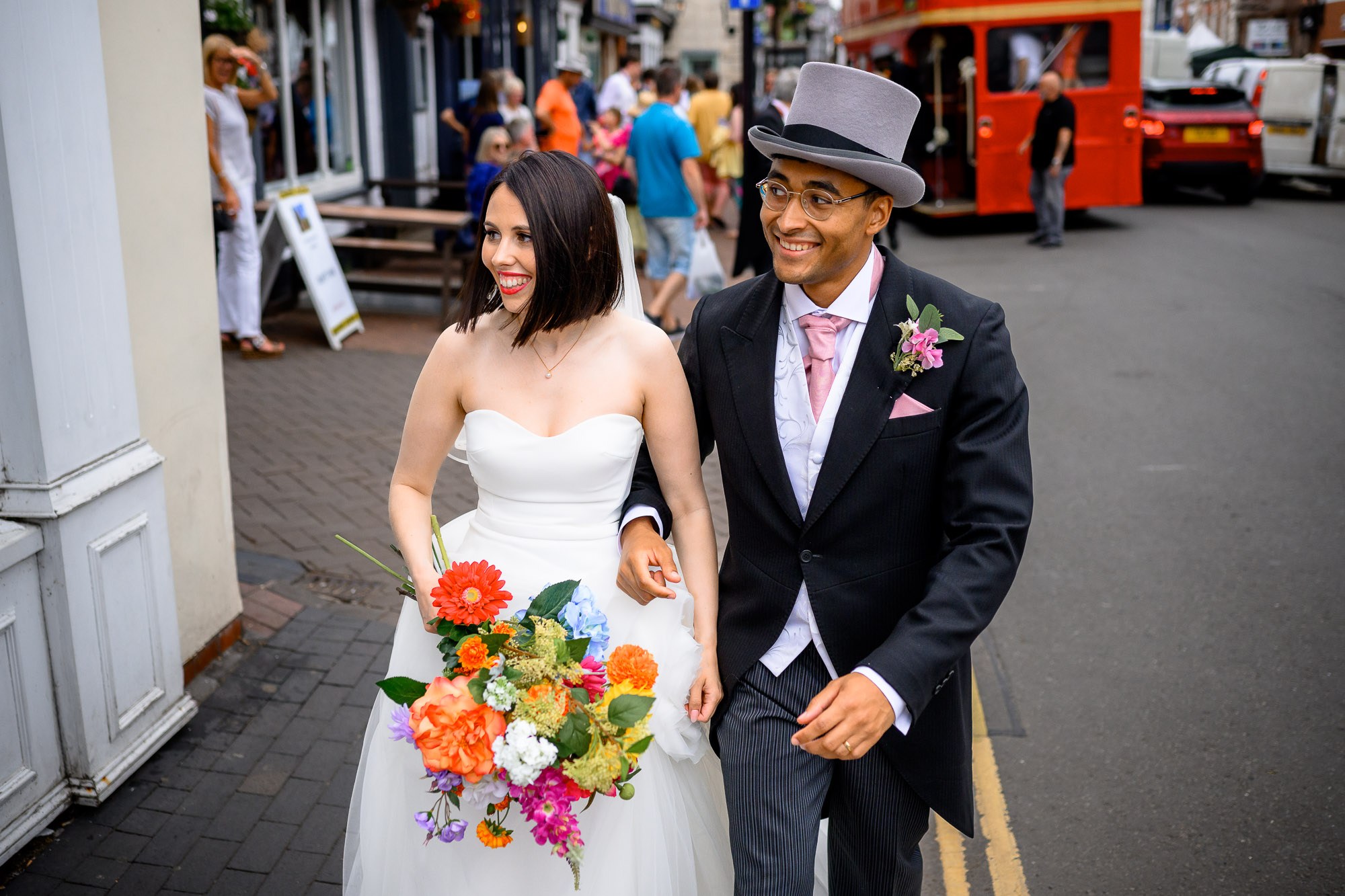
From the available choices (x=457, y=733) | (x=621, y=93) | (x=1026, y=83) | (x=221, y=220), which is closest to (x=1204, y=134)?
(x=1026, y=83)

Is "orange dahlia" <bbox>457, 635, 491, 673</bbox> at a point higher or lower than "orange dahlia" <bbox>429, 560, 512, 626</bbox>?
lower

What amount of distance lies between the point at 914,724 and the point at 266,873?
1.92m

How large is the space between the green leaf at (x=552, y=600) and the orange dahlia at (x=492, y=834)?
1.28ft

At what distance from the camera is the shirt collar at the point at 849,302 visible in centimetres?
236

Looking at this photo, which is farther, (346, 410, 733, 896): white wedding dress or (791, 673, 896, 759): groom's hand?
(346, 410, 733, 896): white wedding dress

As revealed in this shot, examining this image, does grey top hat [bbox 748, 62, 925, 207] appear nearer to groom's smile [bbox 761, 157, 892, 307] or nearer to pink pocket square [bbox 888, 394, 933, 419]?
groom's smile [bbox 761, 157, 892, 307]

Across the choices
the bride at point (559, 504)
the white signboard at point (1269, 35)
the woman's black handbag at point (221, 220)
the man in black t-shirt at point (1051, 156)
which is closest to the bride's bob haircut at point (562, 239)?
the bride at point (559, 504)

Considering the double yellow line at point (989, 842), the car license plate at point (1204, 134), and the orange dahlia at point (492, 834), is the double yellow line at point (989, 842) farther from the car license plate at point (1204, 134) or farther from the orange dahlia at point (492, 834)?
the car license plate at point (1204, 134)

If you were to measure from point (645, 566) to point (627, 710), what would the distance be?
0.34 metres

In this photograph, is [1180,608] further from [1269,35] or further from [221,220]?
[1269,35]

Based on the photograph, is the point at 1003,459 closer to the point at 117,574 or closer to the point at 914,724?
the point at 914,724

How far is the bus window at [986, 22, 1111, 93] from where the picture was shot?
47.0ft

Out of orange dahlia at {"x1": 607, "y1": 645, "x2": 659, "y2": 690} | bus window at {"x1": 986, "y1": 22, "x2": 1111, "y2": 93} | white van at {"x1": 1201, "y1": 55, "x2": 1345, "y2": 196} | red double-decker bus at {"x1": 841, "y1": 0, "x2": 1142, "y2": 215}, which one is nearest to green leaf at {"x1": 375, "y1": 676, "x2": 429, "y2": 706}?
orange dahlia at {"x1": 607, "y1": 645, "x2": 659, "y2": 690}

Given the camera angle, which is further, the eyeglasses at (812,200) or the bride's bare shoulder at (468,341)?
the bride's bare shoulder at (468,341)
